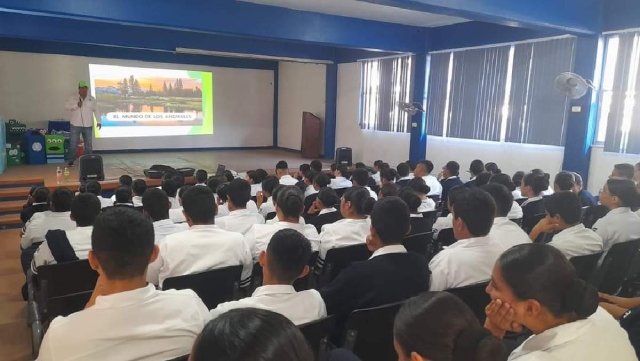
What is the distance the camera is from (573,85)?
5508mm

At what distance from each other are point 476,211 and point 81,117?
26.4 feet

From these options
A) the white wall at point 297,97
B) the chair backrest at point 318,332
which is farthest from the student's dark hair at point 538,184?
the white wall at point 297,97

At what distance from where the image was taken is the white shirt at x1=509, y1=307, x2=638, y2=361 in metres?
1.12

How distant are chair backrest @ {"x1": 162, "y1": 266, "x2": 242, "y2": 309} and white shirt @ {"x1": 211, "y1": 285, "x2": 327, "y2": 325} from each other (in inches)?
19.3

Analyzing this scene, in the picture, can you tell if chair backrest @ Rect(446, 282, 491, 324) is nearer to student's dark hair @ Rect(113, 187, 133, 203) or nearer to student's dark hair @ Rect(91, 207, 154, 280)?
student's dark hair @ Rect(91, 207, 154, 280)

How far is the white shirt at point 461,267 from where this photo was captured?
2.14 meters

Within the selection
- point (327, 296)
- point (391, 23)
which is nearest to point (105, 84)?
point (391, 23)

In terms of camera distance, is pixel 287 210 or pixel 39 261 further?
pixel 287 210

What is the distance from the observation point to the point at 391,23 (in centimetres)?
782

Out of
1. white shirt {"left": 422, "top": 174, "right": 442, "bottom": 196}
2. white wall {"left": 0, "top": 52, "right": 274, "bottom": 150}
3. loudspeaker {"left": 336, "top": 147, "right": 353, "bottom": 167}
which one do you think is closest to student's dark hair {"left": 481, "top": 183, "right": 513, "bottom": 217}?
white shirt {"left": 422, "top": 174, "right": 442, "bottom": 196}

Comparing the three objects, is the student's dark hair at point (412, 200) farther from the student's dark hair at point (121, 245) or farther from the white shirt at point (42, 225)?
the white shirt at point (42, 225)

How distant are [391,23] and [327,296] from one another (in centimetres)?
687

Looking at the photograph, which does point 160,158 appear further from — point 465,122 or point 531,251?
point 531,251

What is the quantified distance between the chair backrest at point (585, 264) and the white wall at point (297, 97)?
905 cm
